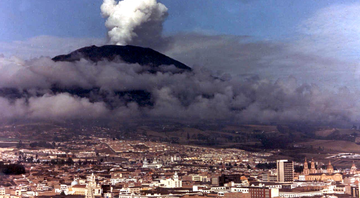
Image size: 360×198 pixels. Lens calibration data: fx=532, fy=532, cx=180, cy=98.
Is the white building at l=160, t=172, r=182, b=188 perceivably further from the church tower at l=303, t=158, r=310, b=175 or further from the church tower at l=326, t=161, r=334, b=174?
the church tower at l=326, t=161, r=334, b=174

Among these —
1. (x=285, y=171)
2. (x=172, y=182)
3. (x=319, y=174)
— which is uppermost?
(x=285, y=171)

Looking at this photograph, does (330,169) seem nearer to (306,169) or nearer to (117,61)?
(306,169)

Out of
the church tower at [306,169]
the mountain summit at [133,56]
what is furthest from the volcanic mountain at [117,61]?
the church tower at [306,169]

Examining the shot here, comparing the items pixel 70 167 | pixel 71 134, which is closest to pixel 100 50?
pixel 71 134

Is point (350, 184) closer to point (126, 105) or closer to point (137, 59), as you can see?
point (126, 105)

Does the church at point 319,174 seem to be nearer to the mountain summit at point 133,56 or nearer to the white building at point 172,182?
the white building at point 172,182

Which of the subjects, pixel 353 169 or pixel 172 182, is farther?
pixel 353 169

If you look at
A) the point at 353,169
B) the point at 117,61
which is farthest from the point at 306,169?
the point at 117,61
